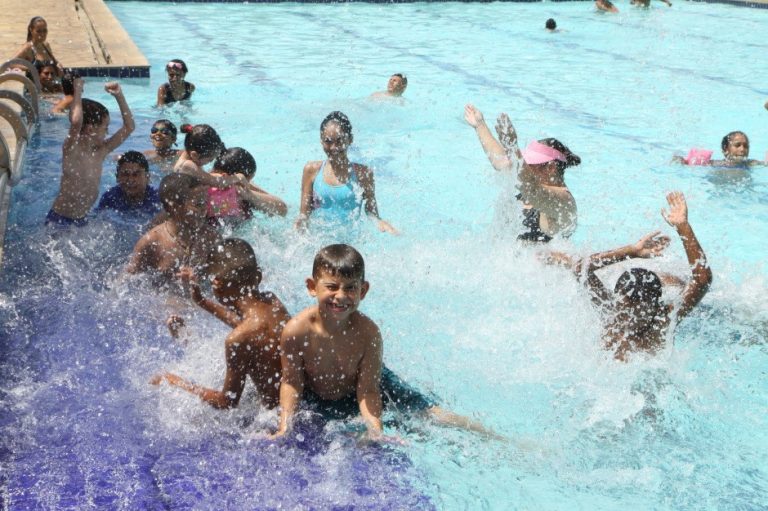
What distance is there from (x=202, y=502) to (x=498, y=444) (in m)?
1.33

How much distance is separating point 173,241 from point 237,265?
1358 millimetres

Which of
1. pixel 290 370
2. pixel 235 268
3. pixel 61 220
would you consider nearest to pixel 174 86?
pixel 61 220

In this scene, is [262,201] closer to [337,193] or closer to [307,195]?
[307,195]

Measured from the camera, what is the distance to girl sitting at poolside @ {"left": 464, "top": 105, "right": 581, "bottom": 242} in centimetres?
509

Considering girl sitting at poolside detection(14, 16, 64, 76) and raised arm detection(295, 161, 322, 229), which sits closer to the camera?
raised arm detection(295, 161, 322, 229)

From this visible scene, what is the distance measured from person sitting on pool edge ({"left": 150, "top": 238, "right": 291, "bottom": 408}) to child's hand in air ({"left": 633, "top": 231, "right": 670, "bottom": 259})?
6.12 ft

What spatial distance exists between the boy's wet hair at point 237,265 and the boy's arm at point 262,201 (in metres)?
1.93

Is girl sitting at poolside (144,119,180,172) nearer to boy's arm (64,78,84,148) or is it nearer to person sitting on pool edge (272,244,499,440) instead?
boy's arm (64,78,84,148)

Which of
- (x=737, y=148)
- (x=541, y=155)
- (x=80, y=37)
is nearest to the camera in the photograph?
(x=541, y=155)

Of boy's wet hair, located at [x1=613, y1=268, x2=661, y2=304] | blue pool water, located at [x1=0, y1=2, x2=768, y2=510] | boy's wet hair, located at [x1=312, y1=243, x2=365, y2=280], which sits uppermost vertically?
boy's wet hair, located at [x1=312, y1=243, x2=365, y2=280]

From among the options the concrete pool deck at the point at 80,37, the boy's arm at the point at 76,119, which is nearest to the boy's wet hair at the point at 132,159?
the boy's arm at the point at 76,119

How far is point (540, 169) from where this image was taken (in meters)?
5.09

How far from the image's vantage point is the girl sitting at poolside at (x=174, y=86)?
31.8 ft

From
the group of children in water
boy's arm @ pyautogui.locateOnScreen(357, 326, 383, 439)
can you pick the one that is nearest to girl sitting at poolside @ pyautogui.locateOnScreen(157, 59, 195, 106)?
the group of children in water
